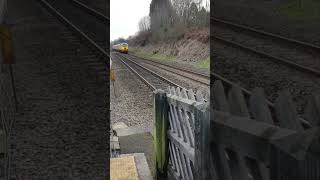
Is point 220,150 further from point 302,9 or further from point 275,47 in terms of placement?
point 302,9

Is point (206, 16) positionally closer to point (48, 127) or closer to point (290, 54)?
point (290, 54)

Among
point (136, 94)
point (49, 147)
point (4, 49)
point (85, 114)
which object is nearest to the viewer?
point (4, 49)

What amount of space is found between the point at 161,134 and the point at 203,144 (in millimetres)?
2057

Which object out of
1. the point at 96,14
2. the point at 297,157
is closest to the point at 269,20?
→ the point at 96,14

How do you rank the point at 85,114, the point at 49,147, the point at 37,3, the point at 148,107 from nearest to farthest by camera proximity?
the point at 49,147, the point at 85,114, the point at 148,107, the point at 37,3

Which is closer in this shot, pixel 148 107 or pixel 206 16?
pixel 148 107

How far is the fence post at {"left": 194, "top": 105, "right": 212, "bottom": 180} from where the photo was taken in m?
1.77

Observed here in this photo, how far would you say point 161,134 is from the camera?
3854mm

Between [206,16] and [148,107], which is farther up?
[206,16]

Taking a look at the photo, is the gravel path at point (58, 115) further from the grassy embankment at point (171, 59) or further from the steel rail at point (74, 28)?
the grassy embankment at point (171, 59)

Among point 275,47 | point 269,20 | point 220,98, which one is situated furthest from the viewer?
point 269,20

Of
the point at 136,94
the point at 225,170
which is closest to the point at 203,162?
the point at 225,170

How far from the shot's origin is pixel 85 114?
4.15m

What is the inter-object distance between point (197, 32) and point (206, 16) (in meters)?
2.40
